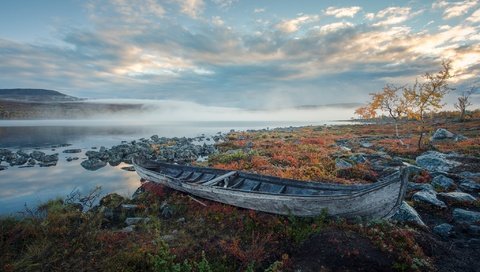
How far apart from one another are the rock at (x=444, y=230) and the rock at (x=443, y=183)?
5.89m

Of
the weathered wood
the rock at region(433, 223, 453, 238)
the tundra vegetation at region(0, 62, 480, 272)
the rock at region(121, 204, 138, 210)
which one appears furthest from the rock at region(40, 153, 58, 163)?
the rock at region(433, 223, 453, 238)

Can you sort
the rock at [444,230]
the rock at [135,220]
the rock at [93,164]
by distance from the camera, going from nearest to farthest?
the rock at [444,230]
the rock at [135,220]
the rock at [93,164]

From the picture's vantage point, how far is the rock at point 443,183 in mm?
15703

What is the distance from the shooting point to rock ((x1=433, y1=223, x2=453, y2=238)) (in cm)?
1045

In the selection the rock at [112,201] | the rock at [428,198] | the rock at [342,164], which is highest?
the rock at [342,164]

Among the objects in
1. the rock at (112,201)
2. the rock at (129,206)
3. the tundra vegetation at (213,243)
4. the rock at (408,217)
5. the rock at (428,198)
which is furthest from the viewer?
the rock at (112,201)

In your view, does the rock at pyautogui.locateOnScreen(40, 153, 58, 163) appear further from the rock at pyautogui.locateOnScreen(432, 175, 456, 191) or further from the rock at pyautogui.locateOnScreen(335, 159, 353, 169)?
the rock at pyautogui.locateOnScreen(432, 175, 456, 191)

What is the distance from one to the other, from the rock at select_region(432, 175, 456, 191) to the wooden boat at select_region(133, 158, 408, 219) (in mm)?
8734

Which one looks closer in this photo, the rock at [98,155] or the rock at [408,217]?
the rock at [408,217]

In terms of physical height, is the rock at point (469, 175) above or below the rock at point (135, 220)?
above

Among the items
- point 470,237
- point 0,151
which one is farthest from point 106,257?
point 0,151

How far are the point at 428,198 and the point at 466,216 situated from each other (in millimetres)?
1927

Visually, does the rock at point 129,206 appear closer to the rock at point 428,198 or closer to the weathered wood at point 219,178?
the weathered wood at point 219,178

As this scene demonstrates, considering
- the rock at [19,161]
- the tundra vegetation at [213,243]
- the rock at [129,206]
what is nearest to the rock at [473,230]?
the tundra vegetation at [213,243]
